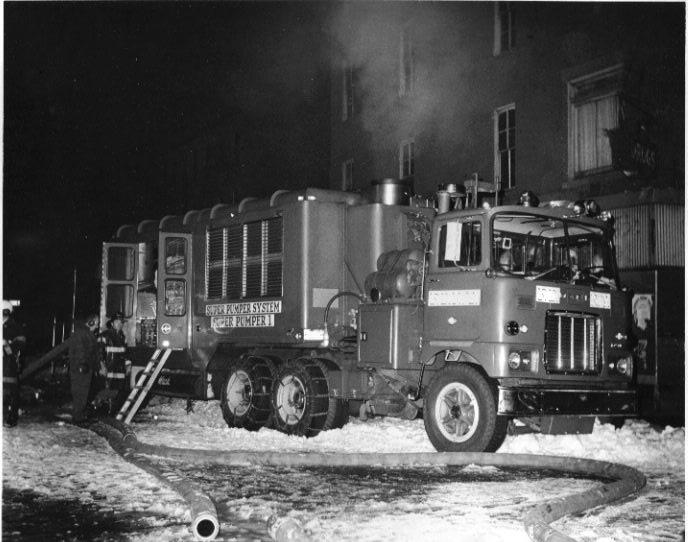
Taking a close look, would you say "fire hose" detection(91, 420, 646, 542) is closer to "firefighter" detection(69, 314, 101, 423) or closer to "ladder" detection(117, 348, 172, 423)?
"ladder" detection(117, 348, 172, 423)

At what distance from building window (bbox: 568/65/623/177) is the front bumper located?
25.4 feet

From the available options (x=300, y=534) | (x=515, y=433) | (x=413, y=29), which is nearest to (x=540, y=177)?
(x=413, y=29)

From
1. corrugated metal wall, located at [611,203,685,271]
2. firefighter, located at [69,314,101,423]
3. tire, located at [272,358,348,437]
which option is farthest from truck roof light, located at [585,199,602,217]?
firefighter, located at [69,314,101,423]

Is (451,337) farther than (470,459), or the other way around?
(451,337)

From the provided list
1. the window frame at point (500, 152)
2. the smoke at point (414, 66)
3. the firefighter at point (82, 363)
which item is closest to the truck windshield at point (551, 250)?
the firefighter at point (82, 363)

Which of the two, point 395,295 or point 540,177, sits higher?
point 540,177

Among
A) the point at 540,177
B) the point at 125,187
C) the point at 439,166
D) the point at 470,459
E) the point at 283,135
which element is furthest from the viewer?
the point at 125,187

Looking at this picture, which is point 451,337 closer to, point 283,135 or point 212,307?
point 212,307

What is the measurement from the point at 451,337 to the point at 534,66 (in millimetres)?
10386

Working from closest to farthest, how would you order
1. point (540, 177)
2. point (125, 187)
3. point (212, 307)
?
point (212, 307)
point (540, 177)
point (125, 187)

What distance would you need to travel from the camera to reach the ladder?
12031 millimetres

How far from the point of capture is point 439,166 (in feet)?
66.5

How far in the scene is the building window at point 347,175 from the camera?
23688 mm

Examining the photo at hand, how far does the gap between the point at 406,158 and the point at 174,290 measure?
1036cm
